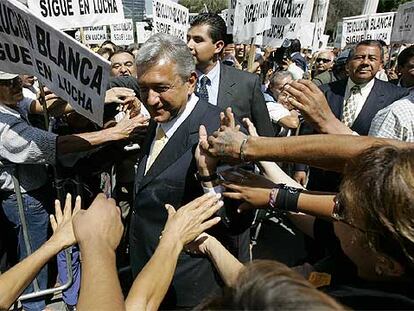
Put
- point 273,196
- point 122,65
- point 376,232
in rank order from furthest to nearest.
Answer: point 122,65 → point 273,196 → point 376,232

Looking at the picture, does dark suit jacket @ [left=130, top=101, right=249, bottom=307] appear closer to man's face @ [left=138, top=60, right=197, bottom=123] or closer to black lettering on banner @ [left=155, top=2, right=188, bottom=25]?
man's face @ [left=138, top=60, right=197, bottom=123]

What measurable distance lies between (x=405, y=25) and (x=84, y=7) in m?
4.51

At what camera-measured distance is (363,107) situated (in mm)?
3738

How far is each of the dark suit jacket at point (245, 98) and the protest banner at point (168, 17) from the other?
2.53m

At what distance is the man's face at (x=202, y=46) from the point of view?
12.7ft

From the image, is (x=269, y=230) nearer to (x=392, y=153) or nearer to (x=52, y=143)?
(x=52, y=143)

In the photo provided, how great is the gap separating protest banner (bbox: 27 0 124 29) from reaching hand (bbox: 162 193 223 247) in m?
2.29

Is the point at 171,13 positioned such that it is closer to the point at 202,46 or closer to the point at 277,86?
the point at 277,86

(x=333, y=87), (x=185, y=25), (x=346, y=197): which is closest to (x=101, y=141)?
(x=346, y=197)

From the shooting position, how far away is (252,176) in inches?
73.9

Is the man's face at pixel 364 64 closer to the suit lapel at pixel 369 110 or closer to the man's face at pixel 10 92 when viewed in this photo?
the suit lapel at pixel 369 110

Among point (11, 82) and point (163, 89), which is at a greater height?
point (163, 89)

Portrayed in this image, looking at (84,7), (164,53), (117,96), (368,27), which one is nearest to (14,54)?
(117,96)

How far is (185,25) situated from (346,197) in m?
5.67
